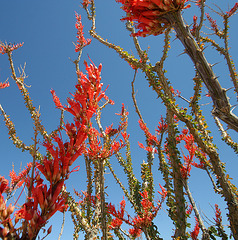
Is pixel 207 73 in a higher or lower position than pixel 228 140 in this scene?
lower

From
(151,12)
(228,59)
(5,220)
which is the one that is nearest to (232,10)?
(228,59)

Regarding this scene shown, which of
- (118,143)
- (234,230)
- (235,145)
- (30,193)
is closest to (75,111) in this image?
(30,193)

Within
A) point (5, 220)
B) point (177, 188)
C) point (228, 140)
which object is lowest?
point (5, 220)

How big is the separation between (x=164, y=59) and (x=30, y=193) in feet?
9.86

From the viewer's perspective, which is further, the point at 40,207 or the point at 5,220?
the point at 40,207

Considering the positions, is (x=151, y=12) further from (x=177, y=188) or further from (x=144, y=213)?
(x=144, y=213)

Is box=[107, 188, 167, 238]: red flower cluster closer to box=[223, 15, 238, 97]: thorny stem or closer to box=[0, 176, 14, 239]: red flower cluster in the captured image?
box=[0, 176, 14, 239]: red flower cluster

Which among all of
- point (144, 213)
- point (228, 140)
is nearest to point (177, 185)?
point (144, 213)

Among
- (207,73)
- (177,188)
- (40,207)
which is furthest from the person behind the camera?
(177,188)

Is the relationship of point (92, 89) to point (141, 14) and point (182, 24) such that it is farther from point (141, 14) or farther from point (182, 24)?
point (182, 24)

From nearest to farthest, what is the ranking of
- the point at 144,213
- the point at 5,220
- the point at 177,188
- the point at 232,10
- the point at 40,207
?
the point at 5,220, the point at 40,207, the point at 177,188, the point at 144,213, the point at 232,10

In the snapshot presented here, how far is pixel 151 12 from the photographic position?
1769 mm

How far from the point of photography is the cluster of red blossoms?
5.63 ft

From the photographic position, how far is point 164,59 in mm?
3234
